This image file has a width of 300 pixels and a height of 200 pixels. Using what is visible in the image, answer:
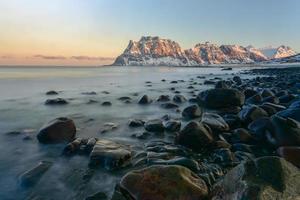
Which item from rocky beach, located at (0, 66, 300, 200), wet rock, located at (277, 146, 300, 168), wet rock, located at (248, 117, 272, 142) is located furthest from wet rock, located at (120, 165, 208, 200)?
wet rock, located at (248, 117, 272, 142)

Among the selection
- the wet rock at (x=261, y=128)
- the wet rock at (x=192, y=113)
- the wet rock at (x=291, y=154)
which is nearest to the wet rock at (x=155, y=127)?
the wet rock at (x=192, y=113)

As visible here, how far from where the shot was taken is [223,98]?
14.4 m

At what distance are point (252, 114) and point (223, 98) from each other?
4129 millimetres

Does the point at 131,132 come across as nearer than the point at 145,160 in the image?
No

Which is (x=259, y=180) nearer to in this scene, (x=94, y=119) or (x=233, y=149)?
(x=233, y=149)

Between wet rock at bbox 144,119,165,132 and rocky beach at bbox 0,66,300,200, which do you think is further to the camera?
wet rock at bbox 144,119,165,132

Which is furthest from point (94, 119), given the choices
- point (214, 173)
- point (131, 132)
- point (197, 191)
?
point (197, 191)

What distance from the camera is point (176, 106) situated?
49.8 feet

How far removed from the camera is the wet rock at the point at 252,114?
1023 cm

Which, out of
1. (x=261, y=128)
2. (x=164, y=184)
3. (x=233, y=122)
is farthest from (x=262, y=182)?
(x=233, y=122)

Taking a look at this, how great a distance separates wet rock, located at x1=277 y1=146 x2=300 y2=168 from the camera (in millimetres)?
6219

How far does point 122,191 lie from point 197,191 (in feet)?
4.07

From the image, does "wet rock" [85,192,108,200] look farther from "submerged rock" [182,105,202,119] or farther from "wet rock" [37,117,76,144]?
"submerged rock" [182,105,202,119]

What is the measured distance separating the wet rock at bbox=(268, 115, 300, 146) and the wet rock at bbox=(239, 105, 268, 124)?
6.39 feet
